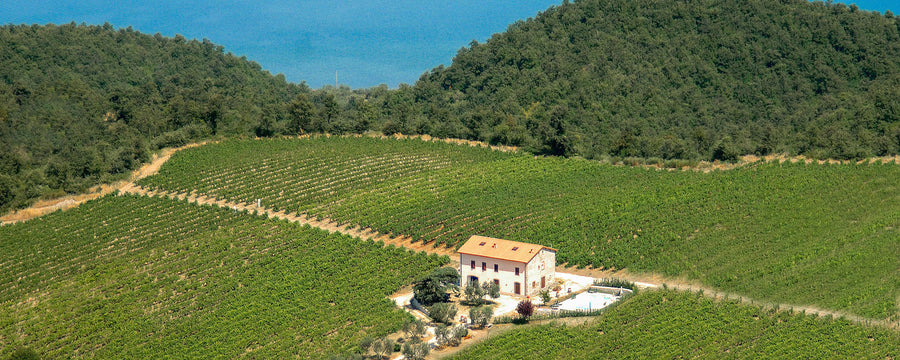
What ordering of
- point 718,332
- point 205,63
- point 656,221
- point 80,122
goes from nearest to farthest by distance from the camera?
point 718,332 → point 656,221 → point 80,122 → point 205,63

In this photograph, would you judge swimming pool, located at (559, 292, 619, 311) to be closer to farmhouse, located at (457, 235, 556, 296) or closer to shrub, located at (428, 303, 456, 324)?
farmhouse, located at (457, 235, 556, 296)

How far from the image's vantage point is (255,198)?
66.9 metres

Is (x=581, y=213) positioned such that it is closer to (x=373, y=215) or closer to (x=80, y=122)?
(x=373, y=215)

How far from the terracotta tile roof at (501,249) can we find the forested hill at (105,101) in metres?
29.8

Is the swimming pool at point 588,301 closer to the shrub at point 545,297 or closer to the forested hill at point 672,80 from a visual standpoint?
the shrub at point 545,297

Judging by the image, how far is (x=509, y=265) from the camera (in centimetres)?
5253

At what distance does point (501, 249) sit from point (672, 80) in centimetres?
5047

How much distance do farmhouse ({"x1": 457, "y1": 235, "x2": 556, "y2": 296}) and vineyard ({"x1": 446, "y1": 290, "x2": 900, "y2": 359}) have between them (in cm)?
527

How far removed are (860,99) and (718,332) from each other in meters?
51.8

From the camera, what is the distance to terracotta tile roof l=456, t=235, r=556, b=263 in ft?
172

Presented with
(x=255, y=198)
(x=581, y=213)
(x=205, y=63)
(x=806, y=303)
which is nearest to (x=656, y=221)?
(x=581, y=213)

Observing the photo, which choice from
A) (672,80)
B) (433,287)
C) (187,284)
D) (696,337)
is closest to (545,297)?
(433,287)

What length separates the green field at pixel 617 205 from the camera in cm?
5494

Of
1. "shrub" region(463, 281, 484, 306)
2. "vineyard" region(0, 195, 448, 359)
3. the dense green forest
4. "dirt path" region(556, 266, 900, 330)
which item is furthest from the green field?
"shrub" region(463, 281, 484, 306)
